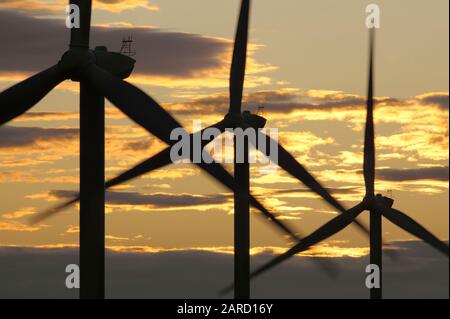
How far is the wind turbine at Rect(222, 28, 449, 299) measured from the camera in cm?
9094

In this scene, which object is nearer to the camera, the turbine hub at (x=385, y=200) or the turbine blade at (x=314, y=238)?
the turbine blade at (x=314, y=238)

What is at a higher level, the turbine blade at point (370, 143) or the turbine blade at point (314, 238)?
the turbine blade at point (370, 143)

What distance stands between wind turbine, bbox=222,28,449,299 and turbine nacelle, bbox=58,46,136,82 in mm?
22895

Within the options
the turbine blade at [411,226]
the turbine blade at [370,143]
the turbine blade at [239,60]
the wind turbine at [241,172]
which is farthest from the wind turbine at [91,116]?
the turbine blade at [411,226]

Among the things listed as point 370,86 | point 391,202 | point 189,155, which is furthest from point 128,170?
point 391,202

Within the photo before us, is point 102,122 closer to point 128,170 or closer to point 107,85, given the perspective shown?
point 107,85

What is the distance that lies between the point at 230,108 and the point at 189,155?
30.9 m

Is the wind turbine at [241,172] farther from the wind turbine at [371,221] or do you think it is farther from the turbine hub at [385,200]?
the turbine hub at [385,200]

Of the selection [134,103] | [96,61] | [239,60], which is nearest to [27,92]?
[96,61]

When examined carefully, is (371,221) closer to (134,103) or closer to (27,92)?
(134,103)

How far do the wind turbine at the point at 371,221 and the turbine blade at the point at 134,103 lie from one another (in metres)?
25.5

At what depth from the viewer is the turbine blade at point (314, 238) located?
90.0 metres

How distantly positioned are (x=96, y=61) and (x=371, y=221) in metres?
39.6

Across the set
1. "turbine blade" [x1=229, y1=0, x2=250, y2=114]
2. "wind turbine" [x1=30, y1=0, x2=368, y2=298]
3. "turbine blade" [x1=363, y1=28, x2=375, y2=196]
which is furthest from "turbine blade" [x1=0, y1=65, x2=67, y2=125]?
"turbine blade" [x1=363, y1=28, x2=375, y2=196]
